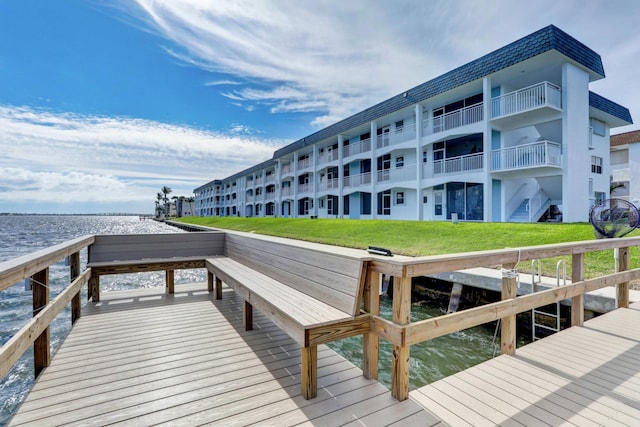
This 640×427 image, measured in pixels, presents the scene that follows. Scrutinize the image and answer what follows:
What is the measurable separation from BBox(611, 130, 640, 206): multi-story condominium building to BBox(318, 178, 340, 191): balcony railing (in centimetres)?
2180

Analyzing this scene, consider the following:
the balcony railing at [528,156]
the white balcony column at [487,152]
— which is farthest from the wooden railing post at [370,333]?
the white balcony column at [487,152]

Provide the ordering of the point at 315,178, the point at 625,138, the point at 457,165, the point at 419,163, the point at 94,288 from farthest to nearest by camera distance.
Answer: the point at 315,178 < the point at 625,138 < the point at 419,163 < the point at 457,165 < the point at 94,288

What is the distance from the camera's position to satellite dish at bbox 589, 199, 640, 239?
8188mm

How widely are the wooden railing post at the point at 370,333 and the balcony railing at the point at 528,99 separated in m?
14.0

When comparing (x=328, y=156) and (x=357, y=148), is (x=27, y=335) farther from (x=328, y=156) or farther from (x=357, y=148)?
(x=328, y=156)

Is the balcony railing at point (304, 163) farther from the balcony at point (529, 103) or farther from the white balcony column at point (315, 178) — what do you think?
the balcony at point (529, 103)

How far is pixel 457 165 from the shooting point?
1614 centimetres

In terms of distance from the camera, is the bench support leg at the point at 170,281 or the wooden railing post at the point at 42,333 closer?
the wooden railing post at the point at 42,333

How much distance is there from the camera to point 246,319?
4047 mm

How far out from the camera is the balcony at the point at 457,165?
49.9 feet

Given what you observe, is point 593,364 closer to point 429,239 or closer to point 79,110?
point 429,239

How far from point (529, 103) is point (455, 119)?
3499 mm

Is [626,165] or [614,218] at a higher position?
[626,165]

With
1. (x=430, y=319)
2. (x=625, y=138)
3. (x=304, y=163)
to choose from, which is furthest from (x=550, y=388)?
(x=625, y=138)
